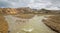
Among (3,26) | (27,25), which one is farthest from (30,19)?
(3,26)

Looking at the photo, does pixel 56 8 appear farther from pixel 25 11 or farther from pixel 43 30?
pixel 43 30

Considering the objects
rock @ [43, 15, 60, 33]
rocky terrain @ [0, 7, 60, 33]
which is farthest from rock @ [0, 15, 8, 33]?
rock @ [43, 15, 60, 33]

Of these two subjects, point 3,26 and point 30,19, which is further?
point 30,19

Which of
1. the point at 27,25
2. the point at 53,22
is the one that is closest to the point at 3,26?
the point at 27,25

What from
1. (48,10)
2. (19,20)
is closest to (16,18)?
(19,20)

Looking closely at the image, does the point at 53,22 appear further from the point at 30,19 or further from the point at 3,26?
the point at 3,26

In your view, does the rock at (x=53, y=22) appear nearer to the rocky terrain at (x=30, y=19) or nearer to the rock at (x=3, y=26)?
the rocky terrain at (x=30, y=19)

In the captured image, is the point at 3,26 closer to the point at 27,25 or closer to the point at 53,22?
the point at 27,25

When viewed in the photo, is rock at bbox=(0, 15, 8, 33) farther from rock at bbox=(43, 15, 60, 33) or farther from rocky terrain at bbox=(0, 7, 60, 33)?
rock at bbox=(43, 15, 60, 33)

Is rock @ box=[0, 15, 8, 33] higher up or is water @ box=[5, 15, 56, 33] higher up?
rock @ box=[0, 15, 8, 33]
